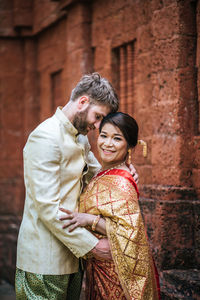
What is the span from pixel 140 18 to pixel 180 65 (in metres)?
1.14

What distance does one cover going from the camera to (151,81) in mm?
4633

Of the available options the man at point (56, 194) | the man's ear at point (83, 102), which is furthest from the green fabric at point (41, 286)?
the man's ear at point (83, 102)

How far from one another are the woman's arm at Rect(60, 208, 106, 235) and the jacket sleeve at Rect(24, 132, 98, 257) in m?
0.03

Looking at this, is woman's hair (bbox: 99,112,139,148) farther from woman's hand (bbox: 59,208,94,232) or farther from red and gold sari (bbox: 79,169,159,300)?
woman's hand (bbox: 59,208,94,232)

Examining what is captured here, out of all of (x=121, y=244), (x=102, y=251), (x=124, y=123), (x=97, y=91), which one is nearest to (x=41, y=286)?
(x=102, y=251)

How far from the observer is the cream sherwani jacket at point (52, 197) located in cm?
273

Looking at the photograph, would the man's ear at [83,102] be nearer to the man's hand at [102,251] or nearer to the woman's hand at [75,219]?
the woman's hand at [75,219]

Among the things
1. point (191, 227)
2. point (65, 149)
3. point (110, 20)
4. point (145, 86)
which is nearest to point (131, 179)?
point (65, 149)

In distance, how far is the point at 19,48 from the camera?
830 cm

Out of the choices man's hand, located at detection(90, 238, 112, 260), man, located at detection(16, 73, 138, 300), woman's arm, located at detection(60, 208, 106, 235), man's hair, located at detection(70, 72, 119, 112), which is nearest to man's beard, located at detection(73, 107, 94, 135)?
man, located at detection(16, 73, 138, 300)

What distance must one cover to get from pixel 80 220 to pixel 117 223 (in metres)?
0.25

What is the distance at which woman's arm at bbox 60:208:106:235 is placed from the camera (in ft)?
9.00

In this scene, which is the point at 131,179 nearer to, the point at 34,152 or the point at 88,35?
the point at 34,152

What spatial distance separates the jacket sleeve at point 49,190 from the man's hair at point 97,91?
43cm
